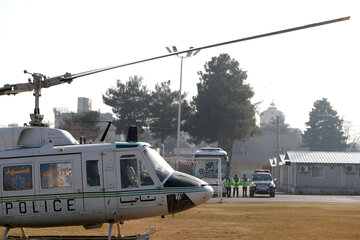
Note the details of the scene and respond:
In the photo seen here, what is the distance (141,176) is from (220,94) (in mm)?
67584

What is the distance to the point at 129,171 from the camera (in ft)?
46.1

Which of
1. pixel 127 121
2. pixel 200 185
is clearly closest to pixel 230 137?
pixel 127 121

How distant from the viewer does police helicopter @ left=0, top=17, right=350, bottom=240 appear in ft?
45.7

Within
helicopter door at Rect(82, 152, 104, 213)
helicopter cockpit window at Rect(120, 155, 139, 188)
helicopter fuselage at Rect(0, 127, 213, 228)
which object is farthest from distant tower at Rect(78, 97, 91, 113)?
helicopter cockpit window at Rect(120, 155, 139, 188)

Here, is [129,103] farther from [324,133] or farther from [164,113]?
[324,133]

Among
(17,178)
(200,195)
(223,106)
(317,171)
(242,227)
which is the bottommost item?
(317,171)

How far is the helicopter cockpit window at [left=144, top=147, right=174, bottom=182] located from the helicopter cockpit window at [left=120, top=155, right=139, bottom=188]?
385mm

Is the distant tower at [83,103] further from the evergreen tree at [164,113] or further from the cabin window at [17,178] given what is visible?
the cabin window at [17,178]

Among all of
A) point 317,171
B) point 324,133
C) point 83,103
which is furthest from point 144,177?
point 324,133

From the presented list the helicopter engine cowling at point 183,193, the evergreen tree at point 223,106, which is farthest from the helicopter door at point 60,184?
the evergreen tree at point 223,106

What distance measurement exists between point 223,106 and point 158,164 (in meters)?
66.5

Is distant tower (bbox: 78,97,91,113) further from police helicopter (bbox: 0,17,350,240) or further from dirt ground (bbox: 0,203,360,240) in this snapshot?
police helicopter (bbox: 0,17,350,240)

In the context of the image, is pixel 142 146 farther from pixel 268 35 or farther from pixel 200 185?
pixel 268 35

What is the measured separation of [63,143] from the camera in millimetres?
14625
